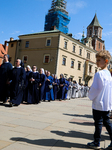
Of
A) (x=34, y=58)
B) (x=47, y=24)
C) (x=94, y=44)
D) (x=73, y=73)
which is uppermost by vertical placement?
(x=47, y=24)

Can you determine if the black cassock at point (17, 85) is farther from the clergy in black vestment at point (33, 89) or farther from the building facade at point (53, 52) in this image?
the building facade at point (53, 52)

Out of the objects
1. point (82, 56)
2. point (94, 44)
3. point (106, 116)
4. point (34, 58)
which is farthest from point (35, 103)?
point (94, 44)

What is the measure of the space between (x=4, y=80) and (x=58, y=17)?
41.8 m

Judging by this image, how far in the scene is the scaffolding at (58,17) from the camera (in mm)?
46422

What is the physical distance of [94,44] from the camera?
50969mm

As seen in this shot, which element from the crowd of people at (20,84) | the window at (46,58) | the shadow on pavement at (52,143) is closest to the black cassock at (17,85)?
the crowd of people at (20,84)

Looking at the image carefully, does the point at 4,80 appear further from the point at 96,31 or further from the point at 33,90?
the point at 96,31

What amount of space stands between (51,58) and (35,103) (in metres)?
25.6

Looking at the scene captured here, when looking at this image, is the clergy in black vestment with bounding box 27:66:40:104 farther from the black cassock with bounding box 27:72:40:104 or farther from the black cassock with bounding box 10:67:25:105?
the black cassock with bounding box 10:67:25:105

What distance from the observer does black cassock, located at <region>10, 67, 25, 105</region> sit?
750 centimetres

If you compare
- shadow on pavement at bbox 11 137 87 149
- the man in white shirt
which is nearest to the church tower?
the man in white shirt

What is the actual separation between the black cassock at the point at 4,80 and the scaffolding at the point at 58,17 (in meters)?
38.9

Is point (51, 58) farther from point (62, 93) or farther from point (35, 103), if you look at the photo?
point (35, 103)

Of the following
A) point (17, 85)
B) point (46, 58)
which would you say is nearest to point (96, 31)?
point (46, 58)
